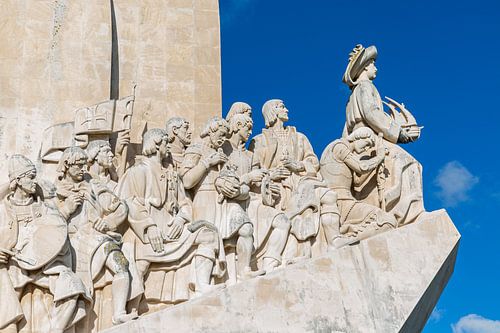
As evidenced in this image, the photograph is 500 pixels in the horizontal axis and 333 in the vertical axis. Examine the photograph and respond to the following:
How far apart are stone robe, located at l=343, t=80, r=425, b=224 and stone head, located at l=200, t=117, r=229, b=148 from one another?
68.0 inches

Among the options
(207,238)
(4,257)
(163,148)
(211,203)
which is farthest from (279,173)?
(4,257)

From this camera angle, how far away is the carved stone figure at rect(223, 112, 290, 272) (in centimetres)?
1192

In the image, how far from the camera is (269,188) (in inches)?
486

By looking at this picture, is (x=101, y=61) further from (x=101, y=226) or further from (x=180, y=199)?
(x=101, y=226)

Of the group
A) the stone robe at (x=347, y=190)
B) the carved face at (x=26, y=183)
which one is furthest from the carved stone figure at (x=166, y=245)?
the stone robe at (x=347, y=190)

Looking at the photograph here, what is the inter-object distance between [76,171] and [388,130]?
3.76 meters

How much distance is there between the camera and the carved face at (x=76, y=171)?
11.4 meters

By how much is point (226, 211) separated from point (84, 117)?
1962mm

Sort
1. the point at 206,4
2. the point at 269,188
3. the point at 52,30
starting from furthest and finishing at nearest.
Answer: the point at 206,4, the point at 52,30, the point at 269,188

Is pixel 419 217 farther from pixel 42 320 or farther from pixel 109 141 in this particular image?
pixel 42 320

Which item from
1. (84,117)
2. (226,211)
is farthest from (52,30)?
(226,211)

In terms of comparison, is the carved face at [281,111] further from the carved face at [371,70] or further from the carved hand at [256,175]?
the carved face at [371,70]

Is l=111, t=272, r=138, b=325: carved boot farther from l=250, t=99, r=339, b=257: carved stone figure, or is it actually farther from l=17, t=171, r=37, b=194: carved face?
l=250, t=99, r=339, b=257: carved stone figure

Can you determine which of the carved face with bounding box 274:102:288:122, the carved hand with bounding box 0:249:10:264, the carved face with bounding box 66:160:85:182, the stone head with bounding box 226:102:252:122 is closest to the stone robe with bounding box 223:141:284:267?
the stone head with bounding box 226:102:252:122
